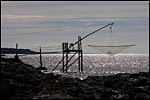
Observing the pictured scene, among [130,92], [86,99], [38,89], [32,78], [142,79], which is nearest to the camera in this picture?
[86,99]

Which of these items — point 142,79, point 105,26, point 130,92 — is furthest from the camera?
point 105,26

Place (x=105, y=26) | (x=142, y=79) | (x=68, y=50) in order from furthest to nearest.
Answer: (x=68, y=50) → (x=105, y=26) → (x=142, y=79)

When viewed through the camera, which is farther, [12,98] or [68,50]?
[68,50]

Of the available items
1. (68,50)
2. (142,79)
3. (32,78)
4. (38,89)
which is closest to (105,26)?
(68,50)

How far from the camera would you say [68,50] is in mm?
66250

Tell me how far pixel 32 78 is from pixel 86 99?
8.23 m

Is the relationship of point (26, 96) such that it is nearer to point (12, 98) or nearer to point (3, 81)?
point (12, 98)

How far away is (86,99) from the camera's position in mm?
24906

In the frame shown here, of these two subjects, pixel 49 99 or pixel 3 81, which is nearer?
pixel 49 99

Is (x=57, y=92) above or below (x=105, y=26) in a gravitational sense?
below

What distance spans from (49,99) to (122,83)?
1213 cm

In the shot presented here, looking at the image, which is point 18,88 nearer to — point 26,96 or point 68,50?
point 26,96

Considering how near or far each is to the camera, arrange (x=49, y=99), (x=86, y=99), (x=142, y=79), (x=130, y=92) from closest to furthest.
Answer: (x=49, y=99) → (x=86, y=99) → (x=130, y=92) → (x=142, y=79)

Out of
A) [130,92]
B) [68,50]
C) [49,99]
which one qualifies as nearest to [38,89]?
[49,99]
